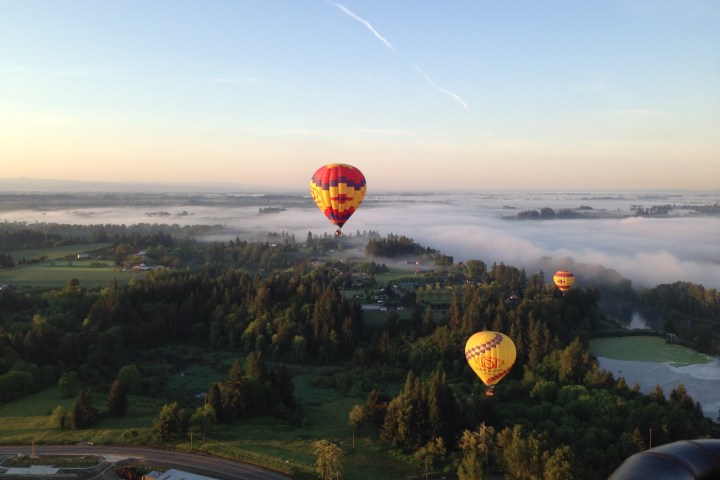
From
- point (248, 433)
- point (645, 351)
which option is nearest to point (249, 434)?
point (248, 433)

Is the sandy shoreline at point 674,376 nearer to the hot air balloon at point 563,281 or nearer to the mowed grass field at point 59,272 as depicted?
the hot air balloon at point 563,281

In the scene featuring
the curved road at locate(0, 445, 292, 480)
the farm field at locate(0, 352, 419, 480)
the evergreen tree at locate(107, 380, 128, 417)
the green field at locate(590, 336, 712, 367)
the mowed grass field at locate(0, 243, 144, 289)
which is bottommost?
the green field at locate(590, 336, 712, 367)

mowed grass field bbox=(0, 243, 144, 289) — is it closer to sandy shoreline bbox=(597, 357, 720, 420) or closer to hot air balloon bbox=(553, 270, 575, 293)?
hot air balloon bbox=(553, 270, 575, 293)

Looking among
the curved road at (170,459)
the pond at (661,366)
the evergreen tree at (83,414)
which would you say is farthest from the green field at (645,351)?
the evergreen tree at (83,414)

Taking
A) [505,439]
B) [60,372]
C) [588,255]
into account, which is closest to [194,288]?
[60,372]

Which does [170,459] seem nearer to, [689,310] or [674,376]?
[674,376]

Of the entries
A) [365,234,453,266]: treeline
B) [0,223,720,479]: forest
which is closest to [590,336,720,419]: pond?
[0,223,720,479]: forest

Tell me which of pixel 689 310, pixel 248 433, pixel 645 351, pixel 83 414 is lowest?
pixel 645 351
